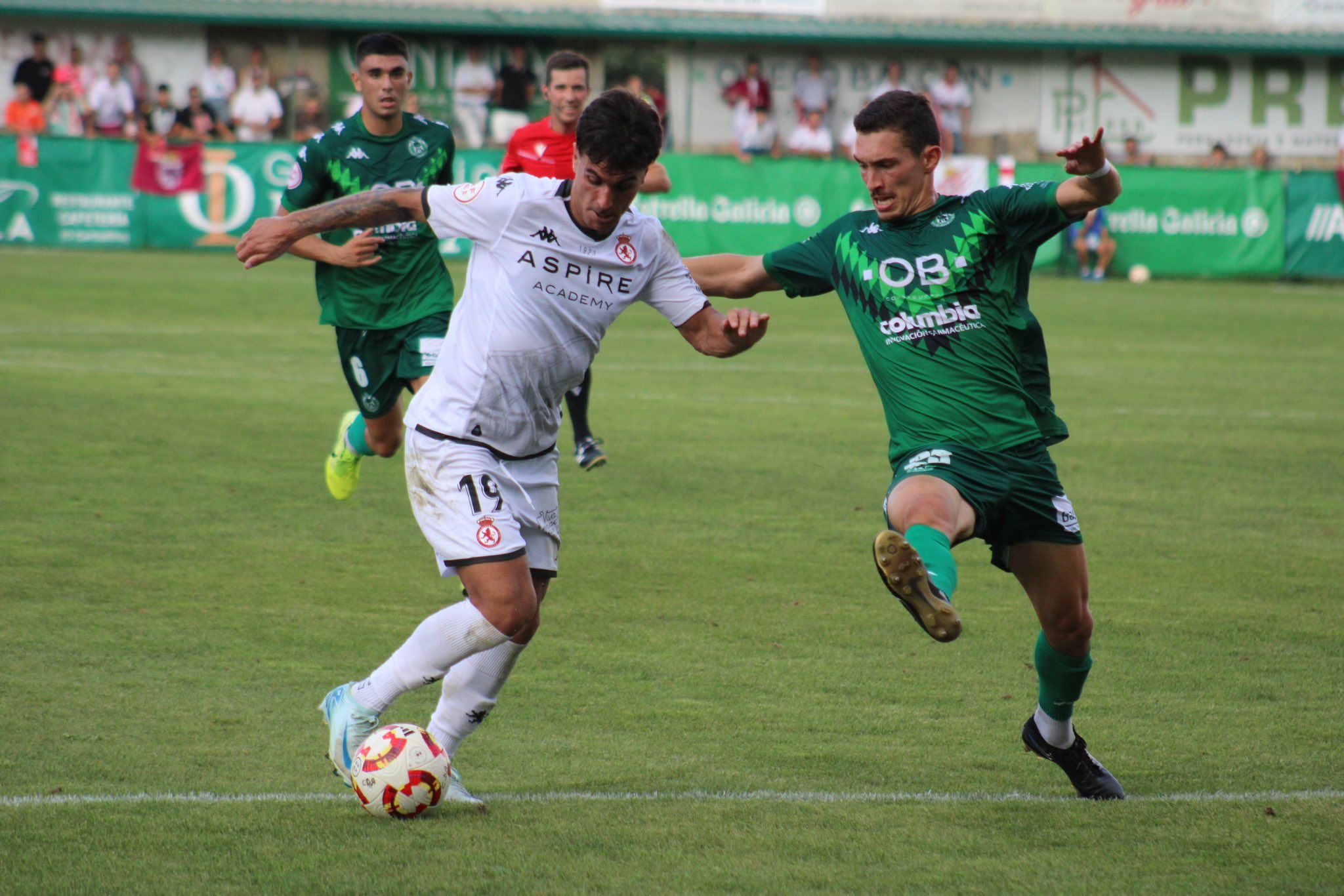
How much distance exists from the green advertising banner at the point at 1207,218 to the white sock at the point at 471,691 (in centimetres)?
2176

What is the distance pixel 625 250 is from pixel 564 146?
513 cm

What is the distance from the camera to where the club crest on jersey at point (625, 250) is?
14.7 ft

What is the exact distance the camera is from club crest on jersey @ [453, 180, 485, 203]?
14.6 ft

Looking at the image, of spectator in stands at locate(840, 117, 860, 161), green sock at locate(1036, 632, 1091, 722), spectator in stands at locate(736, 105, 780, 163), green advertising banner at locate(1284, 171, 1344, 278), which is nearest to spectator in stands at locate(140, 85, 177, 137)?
spectator in stands at locate(736, 105, 780, 163)

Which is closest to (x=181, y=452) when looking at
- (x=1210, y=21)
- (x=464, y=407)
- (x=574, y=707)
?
(x=574, y=707)

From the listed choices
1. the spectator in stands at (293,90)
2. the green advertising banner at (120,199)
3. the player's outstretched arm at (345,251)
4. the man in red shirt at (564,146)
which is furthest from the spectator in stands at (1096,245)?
the player's outstretched arm at (345,251)

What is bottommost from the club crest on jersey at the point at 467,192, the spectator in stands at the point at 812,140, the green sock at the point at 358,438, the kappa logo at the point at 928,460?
the green sock at the point at 358,438

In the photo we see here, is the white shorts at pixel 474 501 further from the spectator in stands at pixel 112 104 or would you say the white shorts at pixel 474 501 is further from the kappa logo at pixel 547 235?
the spectator in stands at pixel 112 104

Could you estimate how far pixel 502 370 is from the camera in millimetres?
4398

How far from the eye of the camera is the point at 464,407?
441 cm

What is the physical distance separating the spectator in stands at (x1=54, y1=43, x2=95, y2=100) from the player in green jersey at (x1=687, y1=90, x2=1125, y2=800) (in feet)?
85.7

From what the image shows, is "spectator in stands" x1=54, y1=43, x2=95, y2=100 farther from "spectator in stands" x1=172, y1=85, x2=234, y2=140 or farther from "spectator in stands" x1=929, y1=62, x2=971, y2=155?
"spectator in stands" x1=929, y1=62, x2=971, y2=155

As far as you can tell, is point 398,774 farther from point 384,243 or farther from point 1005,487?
point 384,243

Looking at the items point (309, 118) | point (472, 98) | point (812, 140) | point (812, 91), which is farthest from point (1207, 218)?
point (309, 118)
